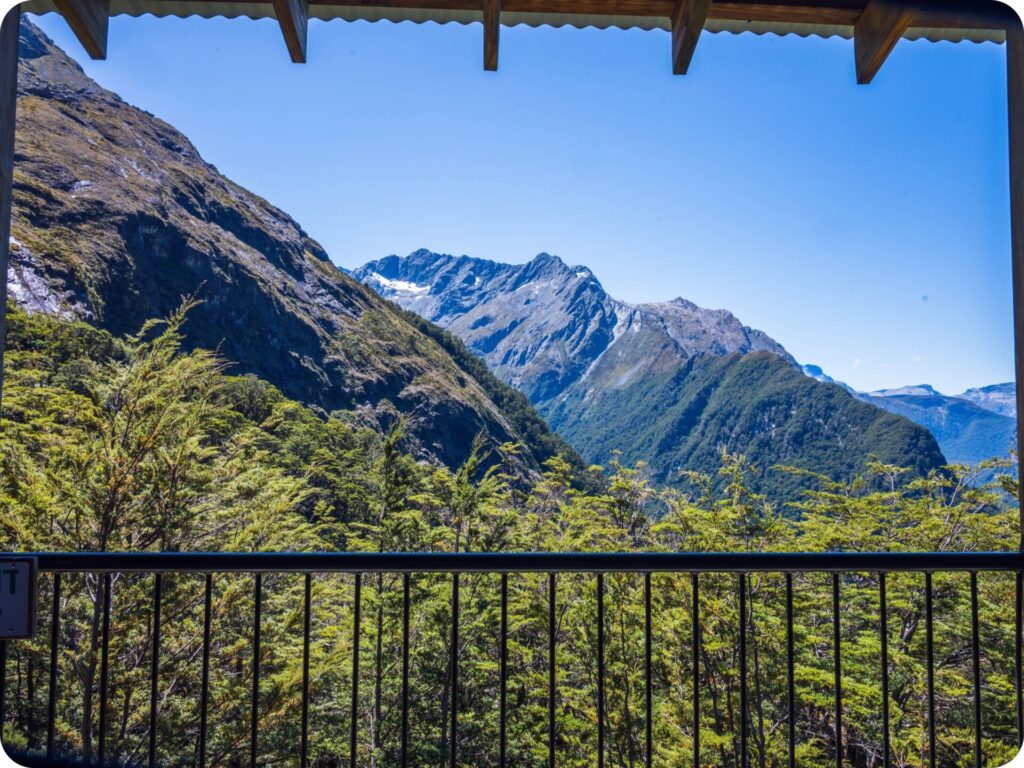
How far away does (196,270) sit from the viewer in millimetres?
37750

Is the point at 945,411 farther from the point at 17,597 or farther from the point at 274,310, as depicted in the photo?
the point at 17,597

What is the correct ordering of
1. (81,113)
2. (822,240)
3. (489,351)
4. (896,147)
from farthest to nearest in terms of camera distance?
(489,351) < (81,113) < (822,240) < (896,147)

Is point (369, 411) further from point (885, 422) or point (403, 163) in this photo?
point (885, 422)

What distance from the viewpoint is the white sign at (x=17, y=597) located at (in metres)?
1.53

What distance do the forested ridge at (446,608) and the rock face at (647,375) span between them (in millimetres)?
4930

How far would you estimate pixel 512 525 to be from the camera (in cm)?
1134

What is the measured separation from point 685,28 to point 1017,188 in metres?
1.09

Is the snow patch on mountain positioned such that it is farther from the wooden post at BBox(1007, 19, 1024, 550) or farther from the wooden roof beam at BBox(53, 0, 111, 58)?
the wooden post at BBox(1007, 19, 1024, 550)

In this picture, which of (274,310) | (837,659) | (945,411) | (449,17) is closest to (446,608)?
(837,659)

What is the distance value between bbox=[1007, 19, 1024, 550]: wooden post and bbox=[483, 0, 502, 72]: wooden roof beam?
1517 mm

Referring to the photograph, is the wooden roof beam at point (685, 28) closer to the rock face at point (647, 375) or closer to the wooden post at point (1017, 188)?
the wooden post at point (1017, 188)

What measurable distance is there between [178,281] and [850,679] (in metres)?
37.6

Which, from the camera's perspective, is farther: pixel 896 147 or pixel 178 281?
pixel 178 281

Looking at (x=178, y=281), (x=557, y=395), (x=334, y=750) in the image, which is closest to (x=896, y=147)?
(x=334, y=750)
